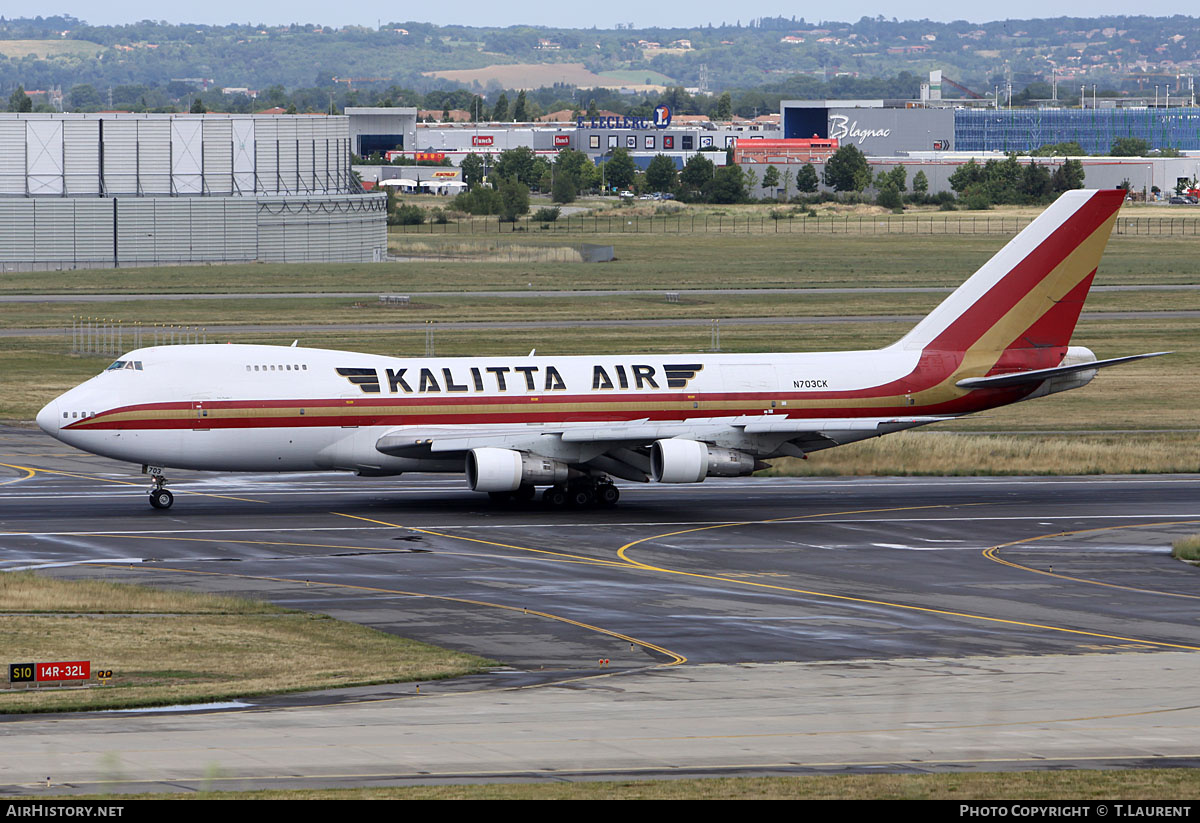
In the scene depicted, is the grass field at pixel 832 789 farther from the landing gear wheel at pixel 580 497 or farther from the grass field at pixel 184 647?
the landing gear wheel at pixel 580 497

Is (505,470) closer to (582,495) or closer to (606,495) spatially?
(582,495)

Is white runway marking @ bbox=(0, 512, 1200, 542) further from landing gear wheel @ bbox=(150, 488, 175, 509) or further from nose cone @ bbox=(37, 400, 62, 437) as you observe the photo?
nose cone @ bbox=(37, 400, 62, 437)

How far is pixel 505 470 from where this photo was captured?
45750 millimetres

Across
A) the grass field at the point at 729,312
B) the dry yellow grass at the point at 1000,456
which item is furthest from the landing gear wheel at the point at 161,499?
the grass field at the point at 729,312

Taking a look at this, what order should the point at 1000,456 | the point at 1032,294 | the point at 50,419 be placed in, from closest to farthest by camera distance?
the point at 50,419
the point at 1032,294
the point at 1000,456

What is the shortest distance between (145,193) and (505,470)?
103997 mm

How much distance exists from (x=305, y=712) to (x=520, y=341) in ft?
209

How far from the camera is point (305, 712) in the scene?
24.5 m

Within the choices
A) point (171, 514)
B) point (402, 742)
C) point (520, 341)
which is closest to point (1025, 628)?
point (402, 742)

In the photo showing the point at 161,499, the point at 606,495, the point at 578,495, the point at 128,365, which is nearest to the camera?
the point at 128,365

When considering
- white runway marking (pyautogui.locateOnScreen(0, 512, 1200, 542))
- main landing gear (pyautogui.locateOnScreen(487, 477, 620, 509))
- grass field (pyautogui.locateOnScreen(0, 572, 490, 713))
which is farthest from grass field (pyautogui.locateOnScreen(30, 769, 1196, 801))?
main landing gear (pyautogui.locateOnScreen(487, 477, 620, 509))

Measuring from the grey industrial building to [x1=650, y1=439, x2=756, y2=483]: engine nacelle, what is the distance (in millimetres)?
102029

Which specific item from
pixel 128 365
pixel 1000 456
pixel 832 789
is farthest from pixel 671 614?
pixel 1000 456

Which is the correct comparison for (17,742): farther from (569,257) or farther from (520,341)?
(569,257)
